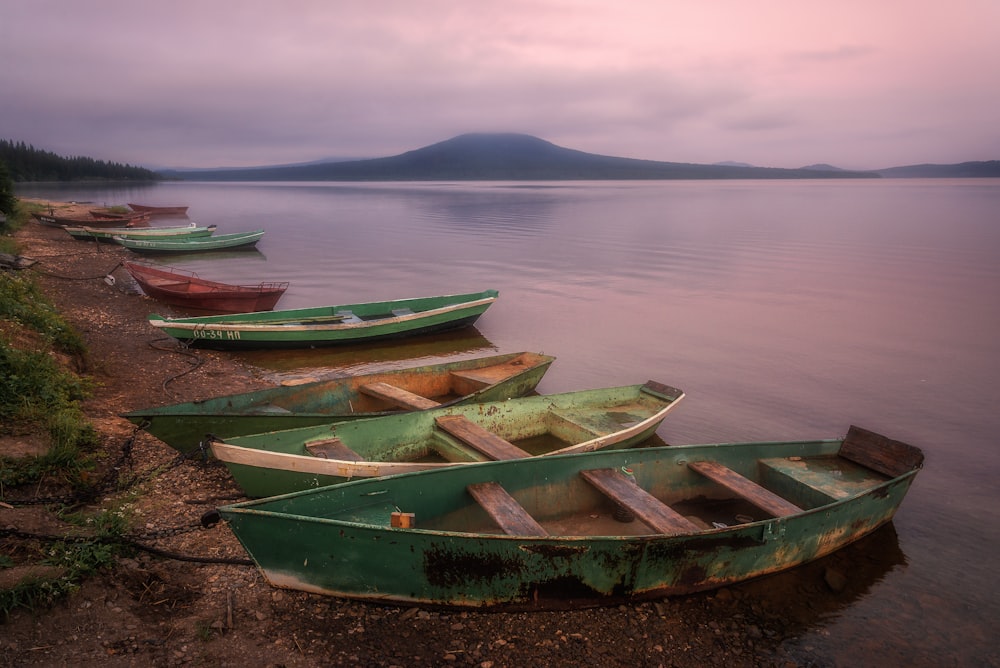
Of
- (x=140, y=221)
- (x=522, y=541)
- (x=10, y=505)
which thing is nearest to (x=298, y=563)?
(x=522, y=541)

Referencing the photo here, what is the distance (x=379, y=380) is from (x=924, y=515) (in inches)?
Answer: 356

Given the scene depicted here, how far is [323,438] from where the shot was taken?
782 cm

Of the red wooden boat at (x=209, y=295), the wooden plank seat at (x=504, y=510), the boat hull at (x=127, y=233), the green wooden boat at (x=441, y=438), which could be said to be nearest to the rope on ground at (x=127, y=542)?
the green wooden boat at (x=441, y=438)

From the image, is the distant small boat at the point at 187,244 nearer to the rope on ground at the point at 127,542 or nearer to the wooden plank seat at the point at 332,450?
the wooden plank seat at the point at 332,450

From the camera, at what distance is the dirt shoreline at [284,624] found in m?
5.05

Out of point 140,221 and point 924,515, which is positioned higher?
point 140,221

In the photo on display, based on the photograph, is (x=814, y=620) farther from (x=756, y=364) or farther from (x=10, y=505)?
(x=756, y=364)

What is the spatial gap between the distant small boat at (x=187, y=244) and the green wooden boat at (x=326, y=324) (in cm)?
1965

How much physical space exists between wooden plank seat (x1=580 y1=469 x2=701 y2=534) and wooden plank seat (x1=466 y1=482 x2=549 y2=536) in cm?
105

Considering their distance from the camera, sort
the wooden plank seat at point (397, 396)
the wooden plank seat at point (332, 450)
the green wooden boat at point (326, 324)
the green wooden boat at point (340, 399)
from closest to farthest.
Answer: the wooden plank seat at point (332, 450)
the green wooden boat at point (340, 399)
the wooden plank seat at point (397, 396)
the green wooden boat at point (326, 324)

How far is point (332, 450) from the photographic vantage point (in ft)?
24.8

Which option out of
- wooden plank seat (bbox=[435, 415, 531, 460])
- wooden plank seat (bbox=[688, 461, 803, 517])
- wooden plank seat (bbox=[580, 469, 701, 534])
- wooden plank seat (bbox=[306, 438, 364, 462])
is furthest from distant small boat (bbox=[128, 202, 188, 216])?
wooden plank seat (bbox=[688, 461, 803, 517])

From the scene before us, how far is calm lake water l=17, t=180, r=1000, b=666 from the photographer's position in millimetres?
7207

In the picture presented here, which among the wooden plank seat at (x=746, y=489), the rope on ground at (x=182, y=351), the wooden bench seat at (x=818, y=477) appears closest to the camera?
the wooden plank seat at (x=746, y=489)
